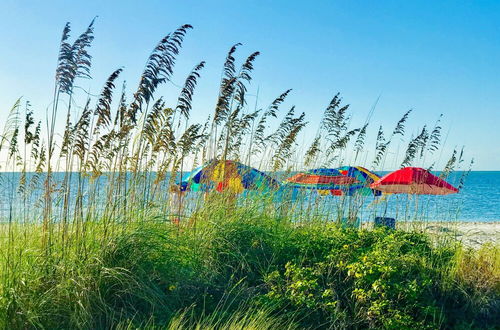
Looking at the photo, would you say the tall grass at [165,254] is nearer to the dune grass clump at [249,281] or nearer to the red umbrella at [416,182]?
the dune grass clump at [249,281]

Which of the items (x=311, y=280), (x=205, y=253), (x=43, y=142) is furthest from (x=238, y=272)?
(x=43, y=142)

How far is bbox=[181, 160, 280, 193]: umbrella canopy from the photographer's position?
5.44m

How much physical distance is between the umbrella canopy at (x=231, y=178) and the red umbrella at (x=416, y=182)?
2.31 meters

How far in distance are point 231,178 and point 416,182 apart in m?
3.13

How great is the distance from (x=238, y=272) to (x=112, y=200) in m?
1.32

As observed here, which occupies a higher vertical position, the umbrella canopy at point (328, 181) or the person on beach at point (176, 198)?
the umbrella canopy at point (328, 181)

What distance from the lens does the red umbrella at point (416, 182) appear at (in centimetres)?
711

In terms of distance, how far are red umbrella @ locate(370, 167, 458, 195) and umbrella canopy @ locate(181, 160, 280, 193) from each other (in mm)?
2308

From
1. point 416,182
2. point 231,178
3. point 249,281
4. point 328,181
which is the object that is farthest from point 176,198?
point 416,182

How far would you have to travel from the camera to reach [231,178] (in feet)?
18.3

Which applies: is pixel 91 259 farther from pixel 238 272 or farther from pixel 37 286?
pixel 238 272

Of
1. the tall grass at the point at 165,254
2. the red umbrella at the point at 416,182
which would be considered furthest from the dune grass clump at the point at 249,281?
the red umbrella at the point at 416,182

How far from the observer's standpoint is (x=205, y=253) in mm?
4266

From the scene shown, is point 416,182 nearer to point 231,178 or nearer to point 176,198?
point 231,178
